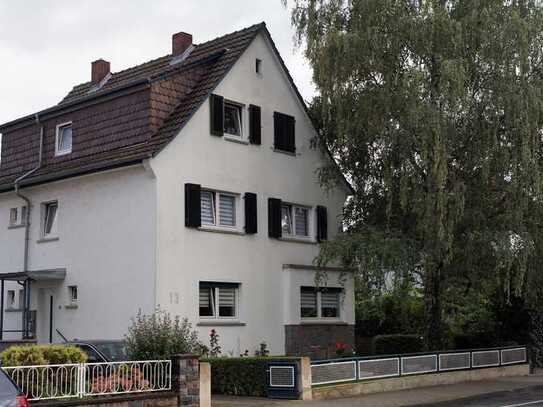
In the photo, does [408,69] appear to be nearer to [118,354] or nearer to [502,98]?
[502,98]

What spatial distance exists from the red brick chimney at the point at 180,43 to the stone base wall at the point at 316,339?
10436 mm

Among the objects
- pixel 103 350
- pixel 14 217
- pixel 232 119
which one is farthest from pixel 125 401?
pixel 14 217

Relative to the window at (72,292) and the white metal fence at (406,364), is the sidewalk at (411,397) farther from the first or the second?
the window at (72,292)

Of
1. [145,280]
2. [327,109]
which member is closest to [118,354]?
[145,280]

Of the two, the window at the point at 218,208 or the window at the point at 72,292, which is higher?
the window at the point at 218,208

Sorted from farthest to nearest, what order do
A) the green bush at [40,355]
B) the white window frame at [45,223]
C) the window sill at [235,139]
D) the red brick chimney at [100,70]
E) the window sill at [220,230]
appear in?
the red brick chimney at [100,70] → the white window frame at [45,223] → the window sill at [235,139] → the window sill at [220,230] → the green bush at [40,355]

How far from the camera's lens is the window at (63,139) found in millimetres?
26656

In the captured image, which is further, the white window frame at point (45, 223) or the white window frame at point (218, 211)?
the white window frame at point (45, 223)

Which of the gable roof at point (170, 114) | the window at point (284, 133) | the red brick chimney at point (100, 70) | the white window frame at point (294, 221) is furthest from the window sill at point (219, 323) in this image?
the red brick chimney at point (100, 70)

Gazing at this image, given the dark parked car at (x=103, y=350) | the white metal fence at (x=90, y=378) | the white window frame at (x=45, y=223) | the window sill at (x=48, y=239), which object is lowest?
the white metal fence at (x=90, y=378)

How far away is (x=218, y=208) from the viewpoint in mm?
24656

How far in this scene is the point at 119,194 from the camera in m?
23.7

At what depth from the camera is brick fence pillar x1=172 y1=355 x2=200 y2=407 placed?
15.8m

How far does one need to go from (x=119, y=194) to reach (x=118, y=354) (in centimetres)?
673
